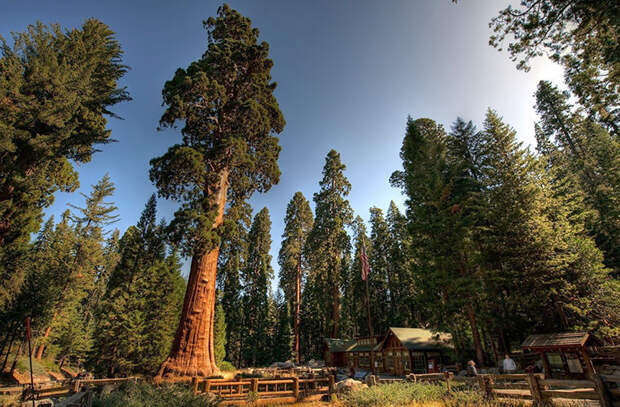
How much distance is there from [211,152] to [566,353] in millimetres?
20865

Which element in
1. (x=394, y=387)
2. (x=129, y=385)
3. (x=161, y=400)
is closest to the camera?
(x=161, y=400)

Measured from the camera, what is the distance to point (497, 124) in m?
21.8

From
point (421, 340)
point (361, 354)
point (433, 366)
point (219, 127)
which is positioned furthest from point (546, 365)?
point (219, 127)

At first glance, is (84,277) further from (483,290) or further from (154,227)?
(483,290)

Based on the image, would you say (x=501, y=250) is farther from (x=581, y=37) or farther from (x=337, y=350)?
(x=337, y=350)

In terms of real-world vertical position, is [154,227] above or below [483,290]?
above

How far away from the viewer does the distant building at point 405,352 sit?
2303 centimetres

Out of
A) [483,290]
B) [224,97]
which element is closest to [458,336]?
[483,290]

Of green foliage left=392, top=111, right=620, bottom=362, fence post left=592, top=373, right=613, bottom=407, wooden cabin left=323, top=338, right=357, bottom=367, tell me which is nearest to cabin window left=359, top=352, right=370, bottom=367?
wooden cabin left=323, top=338, right=357, bottom=367

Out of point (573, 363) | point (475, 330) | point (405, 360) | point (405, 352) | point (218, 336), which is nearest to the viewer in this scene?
point (573, 363)

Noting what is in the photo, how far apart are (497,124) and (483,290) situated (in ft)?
43.5

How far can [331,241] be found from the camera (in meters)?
33.2

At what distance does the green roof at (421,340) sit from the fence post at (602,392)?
18.3 meters

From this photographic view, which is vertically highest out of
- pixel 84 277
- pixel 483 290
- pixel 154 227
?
pixel 154 227
